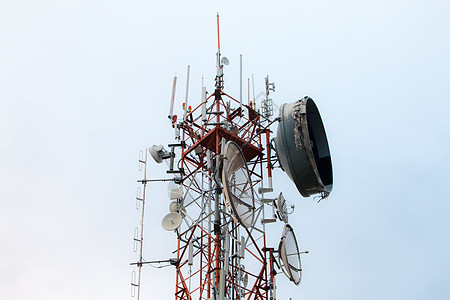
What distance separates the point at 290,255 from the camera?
78.2 ft

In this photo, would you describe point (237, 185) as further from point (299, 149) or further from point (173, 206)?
point (173, 206)

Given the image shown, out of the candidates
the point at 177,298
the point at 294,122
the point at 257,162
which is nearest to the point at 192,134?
the point at 257,162

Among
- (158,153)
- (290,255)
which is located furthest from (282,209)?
(158,153)

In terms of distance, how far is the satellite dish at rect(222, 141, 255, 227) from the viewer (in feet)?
65.4

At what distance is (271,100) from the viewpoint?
26.3 metres

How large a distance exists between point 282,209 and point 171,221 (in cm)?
436

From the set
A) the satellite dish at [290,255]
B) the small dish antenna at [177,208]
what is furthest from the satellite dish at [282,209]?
the small dish antenna at [177,208]

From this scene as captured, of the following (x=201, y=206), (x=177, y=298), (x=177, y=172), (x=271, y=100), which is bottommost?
(x=177, y=298)

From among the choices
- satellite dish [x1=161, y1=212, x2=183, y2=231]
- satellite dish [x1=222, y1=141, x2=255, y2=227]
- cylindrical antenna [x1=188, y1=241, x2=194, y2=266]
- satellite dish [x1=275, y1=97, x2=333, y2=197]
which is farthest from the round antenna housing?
satellite dish [x1=275, y1=97, x2=333, y2=197]

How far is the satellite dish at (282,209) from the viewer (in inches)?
959

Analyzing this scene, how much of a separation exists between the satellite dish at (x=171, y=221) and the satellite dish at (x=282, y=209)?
12.6ft

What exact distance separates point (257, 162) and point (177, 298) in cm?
652

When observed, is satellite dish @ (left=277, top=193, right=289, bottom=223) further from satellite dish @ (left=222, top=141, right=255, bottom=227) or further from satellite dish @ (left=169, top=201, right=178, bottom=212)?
satellite dish @ (left=169, top=201, right=178, bottom=212)

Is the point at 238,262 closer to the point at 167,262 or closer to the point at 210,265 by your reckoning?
the point at 210,265
